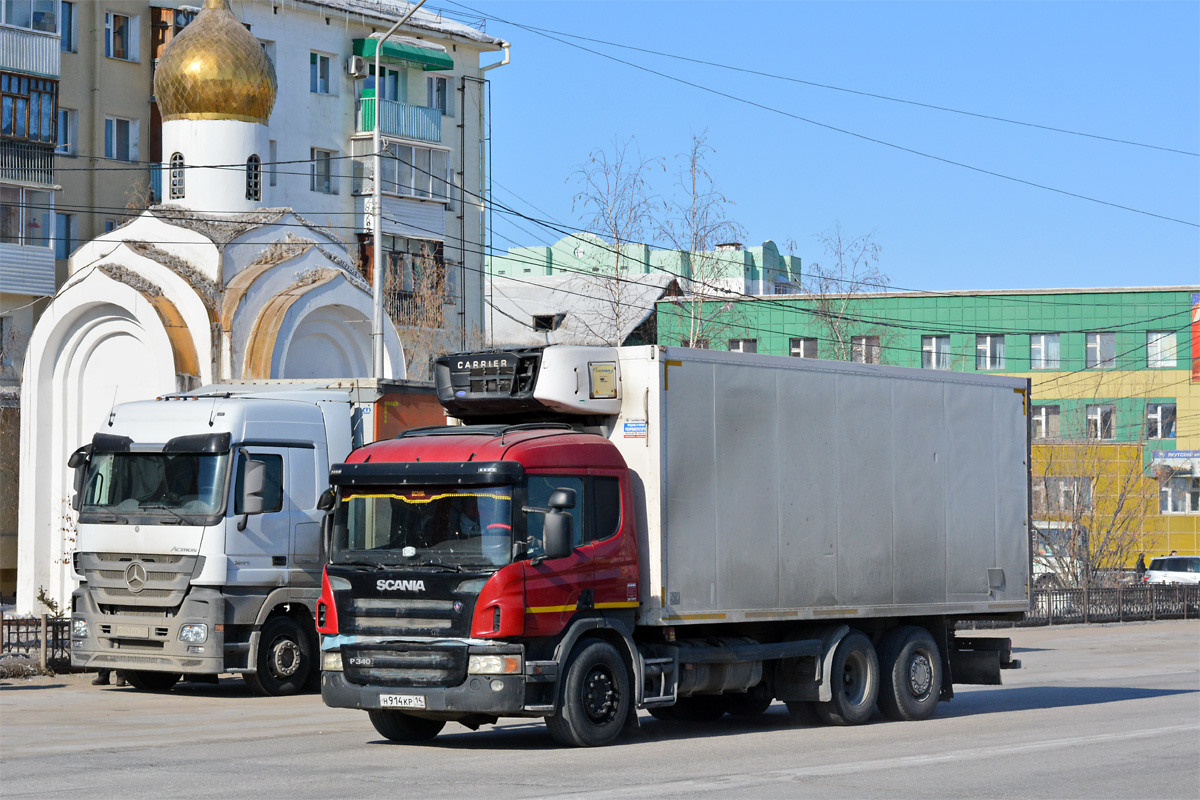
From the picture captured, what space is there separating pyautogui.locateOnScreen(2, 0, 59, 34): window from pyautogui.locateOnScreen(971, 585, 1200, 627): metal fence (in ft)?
95.6

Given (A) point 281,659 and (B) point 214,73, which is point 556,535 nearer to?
(A) point 281,659

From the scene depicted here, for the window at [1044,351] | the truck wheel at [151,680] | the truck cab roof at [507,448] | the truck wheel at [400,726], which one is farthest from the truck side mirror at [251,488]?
the window at [1044,351]

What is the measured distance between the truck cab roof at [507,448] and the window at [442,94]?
43025 mm

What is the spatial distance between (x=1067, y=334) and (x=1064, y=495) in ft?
61.5

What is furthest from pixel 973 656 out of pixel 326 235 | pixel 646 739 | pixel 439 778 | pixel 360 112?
pixel 360 112

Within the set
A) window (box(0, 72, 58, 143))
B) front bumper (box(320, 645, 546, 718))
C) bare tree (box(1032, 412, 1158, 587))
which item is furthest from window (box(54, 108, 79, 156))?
front bumper (box(320, 645, 546, 718))

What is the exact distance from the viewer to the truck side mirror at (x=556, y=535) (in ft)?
40.0

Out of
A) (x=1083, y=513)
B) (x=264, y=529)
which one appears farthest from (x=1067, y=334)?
(x=264, y=529)

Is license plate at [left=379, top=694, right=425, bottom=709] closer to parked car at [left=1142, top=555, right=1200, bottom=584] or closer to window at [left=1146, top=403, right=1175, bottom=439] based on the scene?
parked car at [left=1142, top=555, right=1200, bottom=584]

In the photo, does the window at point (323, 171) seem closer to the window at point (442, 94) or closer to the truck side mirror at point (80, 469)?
the window at point (442, 94)

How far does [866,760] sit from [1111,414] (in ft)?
146

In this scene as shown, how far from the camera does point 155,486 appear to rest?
58.0 ft

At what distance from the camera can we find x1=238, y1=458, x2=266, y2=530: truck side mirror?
17109mm

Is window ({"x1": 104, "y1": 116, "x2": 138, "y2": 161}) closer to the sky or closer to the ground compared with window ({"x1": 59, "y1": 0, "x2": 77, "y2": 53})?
closer to the ground
